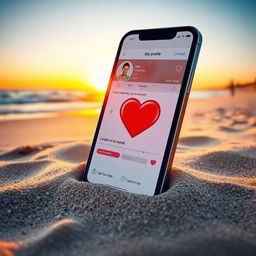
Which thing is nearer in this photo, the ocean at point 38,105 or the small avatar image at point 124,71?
the small avatar image at point 124,71

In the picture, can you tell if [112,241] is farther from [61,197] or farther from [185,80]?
[185,80]

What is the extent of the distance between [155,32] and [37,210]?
138 centimetres

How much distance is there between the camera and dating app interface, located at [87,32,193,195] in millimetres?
1614

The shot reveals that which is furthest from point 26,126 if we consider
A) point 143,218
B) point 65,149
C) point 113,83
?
point 143,218

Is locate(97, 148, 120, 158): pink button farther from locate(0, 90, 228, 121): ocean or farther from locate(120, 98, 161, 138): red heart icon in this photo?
locate(0, 90, 228, 121): ocean

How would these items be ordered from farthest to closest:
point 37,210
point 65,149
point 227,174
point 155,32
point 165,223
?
1. point 65,149
2. point 227,174
3. point 155,32
4. point 37,210
5. point 165,223

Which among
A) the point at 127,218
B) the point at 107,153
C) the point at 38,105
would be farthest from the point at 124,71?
the point at 38,105

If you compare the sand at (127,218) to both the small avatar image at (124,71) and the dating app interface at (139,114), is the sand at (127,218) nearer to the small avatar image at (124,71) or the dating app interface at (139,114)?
the dating app interface at (139,114)

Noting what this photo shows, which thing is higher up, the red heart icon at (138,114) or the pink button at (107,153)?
the red heart icon at (138,114)

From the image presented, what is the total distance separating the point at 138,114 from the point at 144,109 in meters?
0.05

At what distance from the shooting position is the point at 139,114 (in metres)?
1.73

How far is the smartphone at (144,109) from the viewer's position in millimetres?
1591

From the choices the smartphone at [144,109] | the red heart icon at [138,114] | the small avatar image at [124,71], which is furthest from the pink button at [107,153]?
the small avatar image at [124,71]

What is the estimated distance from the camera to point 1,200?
4.97 feet
